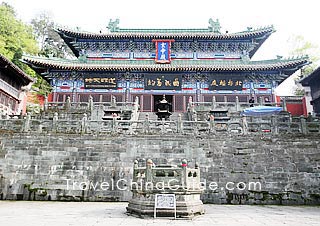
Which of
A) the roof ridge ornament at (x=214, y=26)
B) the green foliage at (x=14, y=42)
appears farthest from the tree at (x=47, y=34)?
the roof ridge ornament at (x=214, y=26)

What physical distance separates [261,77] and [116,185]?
18.9 metres

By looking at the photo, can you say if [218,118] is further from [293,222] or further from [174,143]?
[293,222]

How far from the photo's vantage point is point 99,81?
84.8 ft

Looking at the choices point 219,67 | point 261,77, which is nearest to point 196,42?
point 219,67

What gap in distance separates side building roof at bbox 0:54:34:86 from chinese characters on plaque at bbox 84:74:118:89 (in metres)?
6.70

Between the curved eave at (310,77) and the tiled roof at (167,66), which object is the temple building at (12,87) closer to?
the tiled roof at (167,66)

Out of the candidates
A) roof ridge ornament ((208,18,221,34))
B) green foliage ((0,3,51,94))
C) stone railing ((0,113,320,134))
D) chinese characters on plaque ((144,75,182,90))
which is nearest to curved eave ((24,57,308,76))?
chinese characters on plaque ((144,75,182,90))

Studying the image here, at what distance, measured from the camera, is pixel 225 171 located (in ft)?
45.6

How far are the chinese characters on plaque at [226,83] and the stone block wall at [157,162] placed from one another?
11527 mm

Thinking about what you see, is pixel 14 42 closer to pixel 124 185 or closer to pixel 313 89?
pixel 124 185

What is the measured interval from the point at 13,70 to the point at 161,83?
14842mm

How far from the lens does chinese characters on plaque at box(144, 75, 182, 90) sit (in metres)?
25.8

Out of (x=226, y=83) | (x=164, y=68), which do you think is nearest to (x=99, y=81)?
(x=164, y=68)

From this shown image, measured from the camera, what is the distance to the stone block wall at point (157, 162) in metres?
13.4
